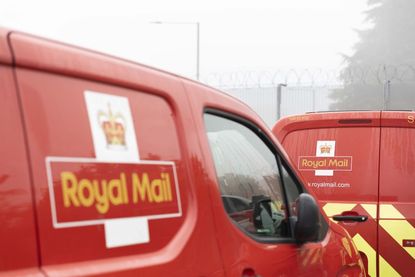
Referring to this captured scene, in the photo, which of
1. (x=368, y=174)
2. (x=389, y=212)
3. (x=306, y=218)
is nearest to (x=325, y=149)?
(x=368, y=174)

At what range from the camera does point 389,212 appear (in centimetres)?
457

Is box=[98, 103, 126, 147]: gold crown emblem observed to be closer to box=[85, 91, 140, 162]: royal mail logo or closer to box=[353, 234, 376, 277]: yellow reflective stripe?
box=[85, 91, 140, 162]: royal mail logo

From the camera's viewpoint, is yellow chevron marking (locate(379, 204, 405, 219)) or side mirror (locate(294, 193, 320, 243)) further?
yellow chevron marking (locate(379, 204, 405, 219))

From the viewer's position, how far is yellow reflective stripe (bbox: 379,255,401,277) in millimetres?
4516

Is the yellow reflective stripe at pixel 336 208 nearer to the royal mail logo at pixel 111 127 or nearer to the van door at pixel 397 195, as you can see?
the van door at pixel 397 195

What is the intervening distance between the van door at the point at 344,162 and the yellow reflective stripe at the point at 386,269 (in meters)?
0.05

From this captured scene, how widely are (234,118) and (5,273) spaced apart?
4.71ft

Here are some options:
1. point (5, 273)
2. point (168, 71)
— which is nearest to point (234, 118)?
point (168, 71)

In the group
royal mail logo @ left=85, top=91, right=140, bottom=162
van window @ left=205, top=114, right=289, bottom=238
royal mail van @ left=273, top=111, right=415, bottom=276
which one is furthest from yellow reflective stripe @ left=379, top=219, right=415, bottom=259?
royal mail logo @ left=85, top=91, right=140, bottom=162

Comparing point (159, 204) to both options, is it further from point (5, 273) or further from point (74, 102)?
point (5, 273)

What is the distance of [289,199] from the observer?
119 inches

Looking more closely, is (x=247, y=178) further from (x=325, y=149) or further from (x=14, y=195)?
(x=325, y=149)

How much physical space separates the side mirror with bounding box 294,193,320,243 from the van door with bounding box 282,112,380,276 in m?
1.98

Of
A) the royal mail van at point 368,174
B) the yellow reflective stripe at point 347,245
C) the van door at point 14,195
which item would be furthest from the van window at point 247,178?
the royal mail van at point 368,174
